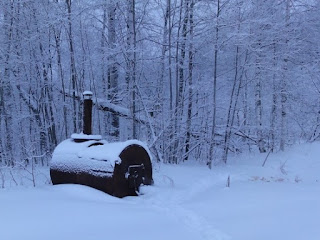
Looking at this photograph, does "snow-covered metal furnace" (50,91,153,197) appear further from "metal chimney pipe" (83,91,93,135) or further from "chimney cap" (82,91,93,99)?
"chimney cap" (82,91,93,99)

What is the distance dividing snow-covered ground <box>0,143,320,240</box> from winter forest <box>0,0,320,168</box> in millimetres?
3761

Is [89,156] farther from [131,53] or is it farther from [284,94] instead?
[284,94]

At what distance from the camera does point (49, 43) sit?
40.0 ft

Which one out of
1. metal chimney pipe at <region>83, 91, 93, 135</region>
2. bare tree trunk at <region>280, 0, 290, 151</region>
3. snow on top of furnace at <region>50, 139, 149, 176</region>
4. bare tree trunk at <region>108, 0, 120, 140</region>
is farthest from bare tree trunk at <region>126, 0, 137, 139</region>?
bare tree trunk at <region>280, 0, 290, 151</region>

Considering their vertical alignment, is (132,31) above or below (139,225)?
above

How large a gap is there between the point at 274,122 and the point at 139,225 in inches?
369

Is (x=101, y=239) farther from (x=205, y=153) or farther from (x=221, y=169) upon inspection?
(x=205, y=153)

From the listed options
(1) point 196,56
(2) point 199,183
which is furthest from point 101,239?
(1) point 196,56

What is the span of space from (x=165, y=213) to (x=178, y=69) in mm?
7217

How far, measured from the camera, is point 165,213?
15.5ft

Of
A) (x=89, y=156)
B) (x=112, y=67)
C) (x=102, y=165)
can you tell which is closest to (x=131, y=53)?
(x=112, y=67)

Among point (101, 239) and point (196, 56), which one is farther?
point (196, 56)

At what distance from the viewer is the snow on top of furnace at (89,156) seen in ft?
18.9

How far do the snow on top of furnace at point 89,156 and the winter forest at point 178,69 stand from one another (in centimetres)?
307
